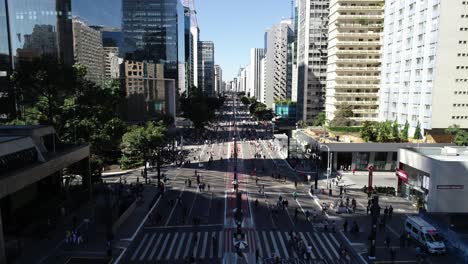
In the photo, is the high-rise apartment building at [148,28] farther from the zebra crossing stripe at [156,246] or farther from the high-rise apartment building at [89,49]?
the zebra crossing stripe at [156,246]

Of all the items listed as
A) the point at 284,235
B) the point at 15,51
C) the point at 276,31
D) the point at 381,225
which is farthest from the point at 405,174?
the point at 276,31

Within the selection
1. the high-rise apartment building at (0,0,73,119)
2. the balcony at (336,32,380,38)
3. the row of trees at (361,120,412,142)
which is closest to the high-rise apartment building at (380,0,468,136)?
the row of trees at (361,120,412,142)

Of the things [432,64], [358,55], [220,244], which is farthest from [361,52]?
[220,244]

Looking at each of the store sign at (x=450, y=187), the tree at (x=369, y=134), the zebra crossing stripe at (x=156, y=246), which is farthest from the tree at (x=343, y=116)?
the zebra crossing stripe at (x=156, y=246)

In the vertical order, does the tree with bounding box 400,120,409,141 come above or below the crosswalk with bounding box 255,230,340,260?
above

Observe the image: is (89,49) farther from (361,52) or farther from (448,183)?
(448,183)

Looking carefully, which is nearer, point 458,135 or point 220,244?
point 220,244

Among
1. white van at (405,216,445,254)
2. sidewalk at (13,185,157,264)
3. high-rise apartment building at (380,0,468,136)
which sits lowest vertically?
sidewalk at (13,185,157,264)

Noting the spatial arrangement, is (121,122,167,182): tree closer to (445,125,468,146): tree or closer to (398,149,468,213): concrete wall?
(398,149,468,213): concrete wall
